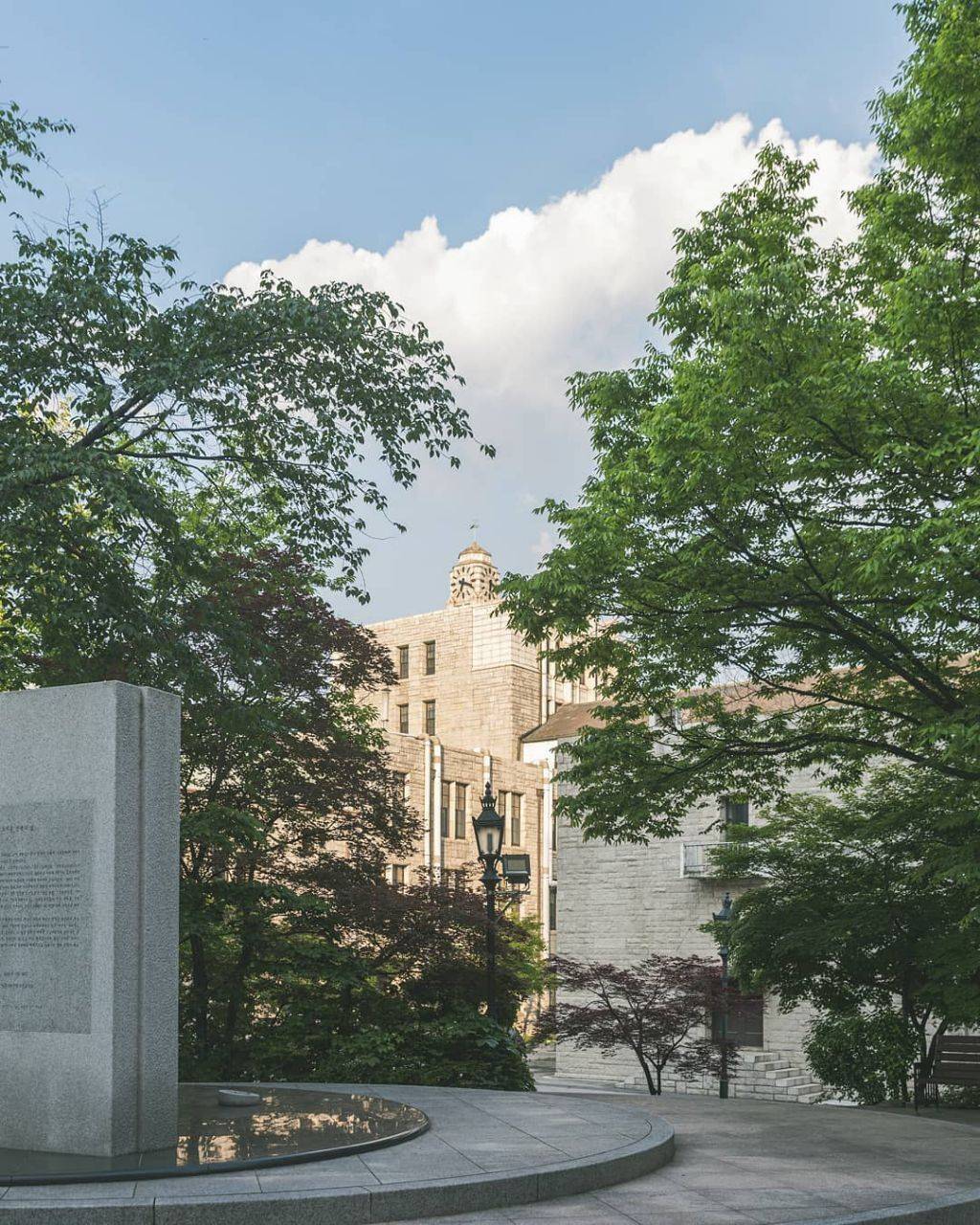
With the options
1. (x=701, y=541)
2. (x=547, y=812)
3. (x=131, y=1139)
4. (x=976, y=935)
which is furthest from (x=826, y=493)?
(x=547, y=812)

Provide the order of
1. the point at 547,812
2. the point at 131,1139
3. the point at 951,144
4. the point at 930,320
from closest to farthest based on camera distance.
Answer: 1. the point at 131,1139
2. the point at 930,320
3. the point at 951,144
4. the point at 547,812

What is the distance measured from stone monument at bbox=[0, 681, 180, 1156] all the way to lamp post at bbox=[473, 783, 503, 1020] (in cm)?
762

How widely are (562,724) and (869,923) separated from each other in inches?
2000

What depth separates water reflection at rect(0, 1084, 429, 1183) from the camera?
7898 millimetres

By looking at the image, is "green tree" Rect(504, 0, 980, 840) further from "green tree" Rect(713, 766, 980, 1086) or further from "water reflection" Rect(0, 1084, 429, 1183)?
"water reflection" Rect(0, 1084, 429, 1183)

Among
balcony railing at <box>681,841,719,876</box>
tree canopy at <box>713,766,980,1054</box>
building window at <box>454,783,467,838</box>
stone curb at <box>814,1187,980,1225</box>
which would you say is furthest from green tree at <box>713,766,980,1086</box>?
building window at <box>454,783,467,838</box>

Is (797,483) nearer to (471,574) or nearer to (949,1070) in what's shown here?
(949,1070)

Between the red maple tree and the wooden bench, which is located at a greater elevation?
the red maple tree

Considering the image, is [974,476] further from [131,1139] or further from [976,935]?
[131,1139]

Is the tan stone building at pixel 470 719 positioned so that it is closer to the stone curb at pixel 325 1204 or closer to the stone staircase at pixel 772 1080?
the stone staircase at pixel 772 1080

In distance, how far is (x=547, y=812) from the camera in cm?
6638

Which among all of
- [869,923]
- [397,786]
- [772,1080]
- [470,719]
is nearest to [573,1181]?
[397,786]

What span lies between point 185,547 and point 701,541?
6543 mm

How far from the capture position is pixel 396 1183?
7641 mm
